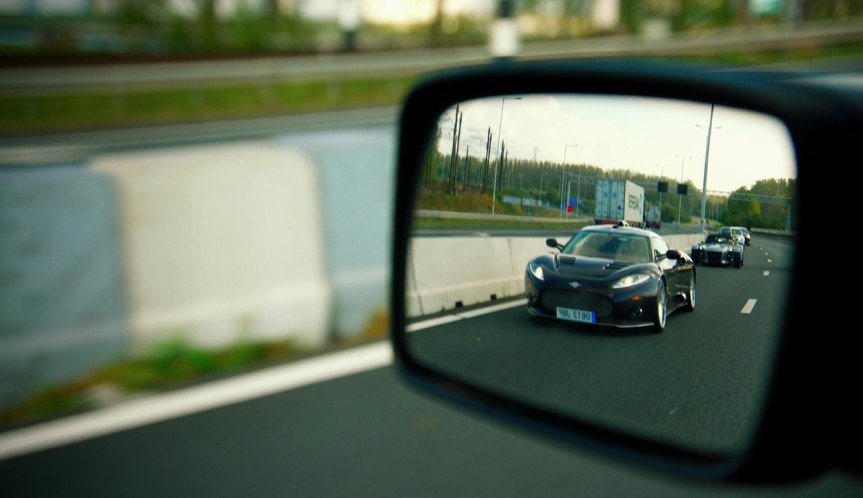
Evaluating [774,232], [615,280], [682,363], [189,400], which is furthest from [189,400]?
[774,232]

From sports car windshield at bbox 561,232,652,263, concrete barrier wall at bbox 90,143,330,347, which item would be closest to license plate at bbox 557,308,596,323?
sports car windshield at bbox 561,232,652,263

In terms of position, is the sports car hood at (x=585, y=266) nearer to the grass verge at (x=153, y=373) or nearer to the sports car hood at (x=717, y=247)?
the sports car hood at (x=717, y=247)

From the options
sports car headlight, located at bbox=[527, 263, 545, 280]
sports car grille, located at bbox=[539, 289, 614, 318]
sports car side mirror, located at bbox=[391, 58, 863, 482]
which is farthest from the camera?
sports car headlight, located at bbox=[527, 263, 545, 280]

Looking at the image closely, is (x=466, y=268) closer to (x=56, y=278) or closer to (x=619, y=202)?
(x=619, y=202)

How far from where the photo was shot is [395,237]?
7.47 ft

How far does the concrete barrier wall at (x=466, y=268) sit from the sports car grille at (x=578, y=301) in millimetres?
79

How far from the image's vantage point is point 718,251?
57.6 inches

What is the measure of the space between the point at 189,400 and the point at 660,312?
4177 mm

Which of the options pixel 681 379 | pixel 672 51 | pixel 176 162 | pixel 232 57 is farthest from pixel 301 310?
pixel 672 51

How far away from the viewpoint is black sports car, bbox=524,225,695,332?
1.51m

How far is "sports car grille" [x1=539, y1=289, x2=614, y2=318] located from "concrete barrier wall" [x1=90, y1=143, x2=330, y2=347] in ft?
14.4

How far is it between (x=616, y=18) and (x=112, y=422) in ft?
137

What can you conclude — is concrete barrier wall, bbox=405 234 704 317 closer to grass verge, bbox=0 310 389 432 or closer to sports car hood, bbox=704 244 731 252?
sports car hood, bbox=704 244 731 252

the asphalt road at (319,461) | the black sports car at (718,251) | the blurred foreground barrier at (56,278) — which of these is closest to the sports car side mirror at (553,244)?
the black sports car at (718,251)
